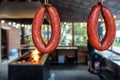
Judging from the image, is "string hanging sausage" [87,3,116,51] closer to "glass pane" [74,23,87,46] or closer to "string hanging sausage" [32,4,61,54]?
"string hanging sausage" [32,4,61,54]

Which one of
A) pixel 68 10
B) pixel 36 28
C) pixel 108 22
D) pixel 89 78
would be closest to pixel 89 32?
pixel 108 22

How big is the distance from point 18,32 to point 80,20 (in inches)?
156

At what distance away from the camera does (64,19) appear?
11.5m

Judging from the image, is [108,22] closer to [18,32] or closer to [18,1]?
[18,1]

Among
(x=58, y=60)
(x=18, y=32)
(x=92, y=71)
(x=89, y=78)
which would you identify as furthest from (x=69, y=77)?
(x=18, y=32)

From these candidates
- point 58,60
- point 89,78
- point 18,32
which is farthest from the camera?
point 18,32

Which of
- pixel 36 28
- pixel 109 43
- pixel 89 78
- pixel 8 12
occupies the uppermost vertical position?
pixel 8 12

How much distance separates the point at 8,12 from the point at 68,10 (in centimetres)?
576

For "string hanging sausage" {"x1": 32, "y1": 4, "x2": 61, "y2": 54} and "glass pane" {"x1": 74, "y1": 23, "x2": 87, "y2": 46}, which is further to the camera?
"glass pane" {"x1": 74, "y1": 23, "x2": 87, "y2": 46}

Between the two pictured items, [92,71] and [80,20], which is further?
[80,20]

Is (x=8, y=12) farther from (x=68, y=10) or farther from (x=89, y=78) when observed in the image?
(x=68, y=10)

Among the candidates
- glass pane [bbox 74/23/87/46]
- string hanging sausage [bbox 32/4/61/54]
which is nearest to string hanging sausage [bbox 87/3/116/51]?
string hanging sausage [bbox 32/4/61/54]

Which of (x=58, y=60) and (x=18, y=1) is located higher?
(x=18, y=1)

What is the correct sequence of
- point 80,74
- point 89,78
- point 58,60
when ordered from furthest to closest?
1. point 58,60
2. point 80,74
3. point 89,78
